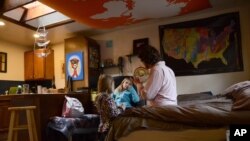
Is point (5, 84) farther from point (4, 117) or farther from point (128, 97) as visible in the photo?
point (128, 97)

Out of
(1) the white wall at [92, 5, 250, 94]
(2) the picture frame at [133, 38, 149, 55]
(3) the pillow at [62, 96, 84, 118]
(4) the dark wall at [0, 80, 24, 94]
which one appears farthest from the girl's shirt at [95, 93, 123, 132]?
(4) the dark wall at [0, 80, 24, 94]

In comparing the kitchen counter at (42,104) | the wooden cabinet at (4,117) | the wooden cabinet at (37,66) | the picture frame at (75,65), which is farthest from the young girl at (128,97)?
the wooden cabinet at (37,66)

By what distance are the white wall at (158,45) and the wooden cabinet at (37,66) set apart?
1403mm

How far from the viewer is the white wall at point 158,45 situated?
388 centimetres

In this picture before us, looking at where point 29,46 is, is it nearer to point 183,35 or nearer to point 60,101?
point 60,101

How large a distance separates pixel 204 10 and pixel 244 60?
3.56 feet

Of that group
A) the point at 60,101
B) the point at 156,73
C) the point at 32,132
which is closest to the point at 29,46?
the point at 60,101

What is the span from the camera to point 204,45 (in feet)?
13.6

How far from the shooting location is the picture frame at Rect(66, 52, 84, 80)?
4.92m

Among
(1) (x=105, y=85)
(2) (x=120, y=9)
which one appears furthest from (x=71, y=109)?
(2) (x=120, y=9)

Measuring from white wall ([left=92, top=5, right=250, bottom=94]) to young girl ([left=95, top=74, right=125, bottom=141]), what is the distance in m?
2.28

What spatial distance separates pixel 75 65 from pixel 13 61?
182 centimetres

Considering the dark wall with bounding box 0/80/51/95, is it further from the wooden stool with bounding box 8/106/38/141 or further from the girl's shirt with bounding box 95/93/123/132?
the girl's shirt with bounding box 95/93/123/132

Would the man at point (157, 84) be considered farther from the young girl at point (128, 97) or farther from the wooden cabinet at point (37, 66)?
the wooden cabinet at point (37, 66)
